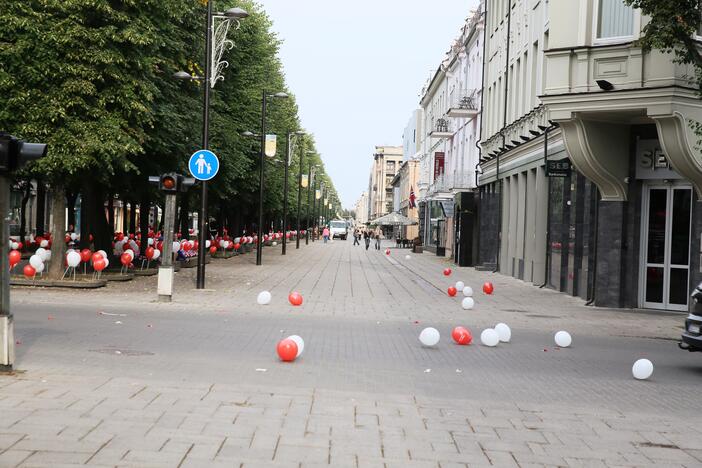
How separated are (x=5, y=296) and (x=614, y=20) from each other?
49.6 ft

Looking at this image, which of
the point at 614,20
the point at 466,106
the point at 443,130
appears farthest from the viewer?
the point at 443,130

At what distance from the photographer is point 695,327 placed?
34.9 feet

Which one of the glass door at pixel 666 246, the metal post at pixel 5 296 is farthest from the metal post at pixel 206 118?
the metal post at pixel 5 296

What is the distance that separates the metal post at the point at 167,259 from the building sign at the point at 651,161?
35.3 ft

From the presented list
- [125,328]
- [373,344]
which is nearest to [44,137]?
[125,328]

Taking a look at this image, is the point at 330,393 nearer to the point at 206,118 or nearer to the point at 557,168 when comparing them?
the point at 206,118

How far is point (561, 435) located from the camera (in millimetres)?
6801

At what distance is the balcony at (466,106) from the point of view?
44094 millimetres

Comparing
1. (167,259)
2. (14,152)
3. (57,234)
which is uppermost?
(14,152)

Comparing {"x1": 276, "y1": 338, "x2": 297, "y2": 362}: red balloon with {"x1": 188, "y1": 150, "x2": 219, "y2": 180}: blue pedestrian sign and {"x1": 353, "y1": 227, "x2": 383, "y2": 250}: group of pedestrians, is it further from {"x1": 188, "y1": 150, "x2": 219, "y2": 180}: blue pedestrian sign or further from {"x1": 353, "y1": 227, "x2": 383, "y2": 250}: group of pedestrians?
{"x1": 353, "y1": 227, "x2": 383, "y2": 250}: group of pedestrians

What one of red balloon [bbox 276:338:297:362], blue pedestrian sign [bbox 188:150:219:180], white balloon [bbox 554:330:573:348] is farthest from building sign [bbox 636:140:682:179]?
red balloon [bbox 276:338:297:362]

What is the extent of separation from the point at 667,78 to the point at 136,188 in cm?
1757

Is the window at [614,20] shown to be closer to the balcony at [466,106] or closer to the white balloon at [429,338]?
the white balloon at [429,338]

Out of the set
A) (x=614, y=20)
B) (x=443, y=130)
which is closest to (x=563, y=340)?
(x=614, y=20)
